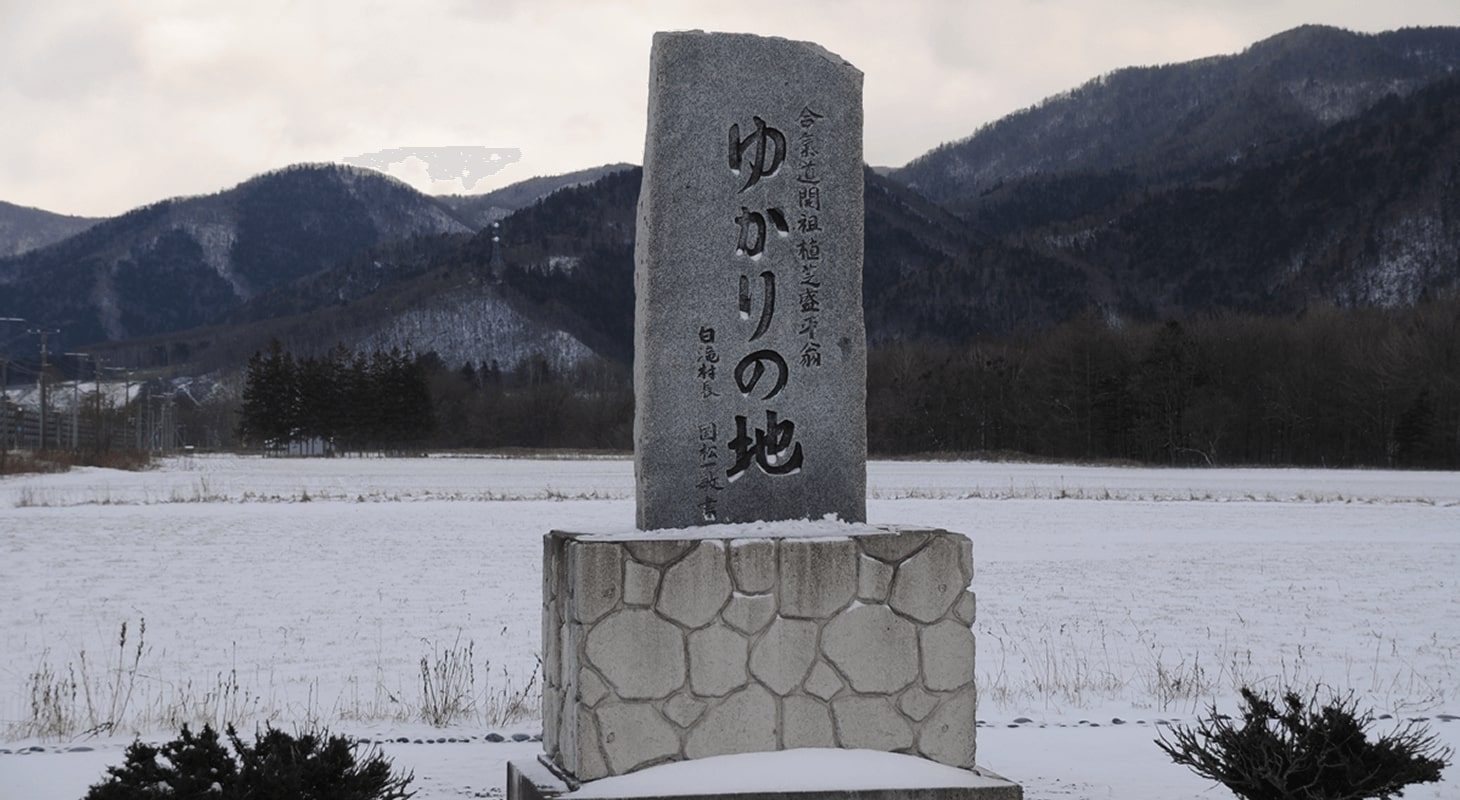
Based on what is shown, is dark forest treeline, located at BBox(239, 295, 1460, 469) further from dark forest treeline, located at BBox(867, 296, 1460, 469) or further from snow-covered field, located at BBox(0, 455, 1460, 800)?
snow-covered field, located at BBox(0, 455, 1460, 800)

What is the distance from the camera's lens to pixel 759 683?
21.1ft

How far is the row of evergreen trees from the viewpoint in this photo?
117 m

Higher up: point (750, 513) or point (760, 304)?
point (760, 304)

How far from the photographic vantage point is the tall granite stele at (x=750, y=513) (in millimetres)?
6312

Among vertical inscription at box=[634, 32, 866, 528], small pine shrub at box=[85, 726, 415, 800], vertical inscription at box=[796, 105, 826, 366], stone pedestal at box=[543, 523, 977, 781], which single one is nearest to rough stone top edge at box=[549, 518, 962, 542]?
stone pedestal at box=[543, 523, 977, 781]

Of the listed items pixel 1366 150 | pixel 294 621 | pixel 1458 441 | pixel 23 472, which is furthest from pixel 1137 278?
pixel 294 621

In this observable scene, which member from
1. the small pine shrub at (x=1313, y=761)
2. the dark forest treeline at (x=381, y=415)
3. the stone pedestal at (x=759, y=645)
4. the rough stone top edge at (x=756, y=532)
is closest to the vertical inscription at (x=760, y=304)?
the rough stone top edge at (x=756, y=532)

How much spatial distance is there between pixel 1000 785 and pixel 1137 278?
202m

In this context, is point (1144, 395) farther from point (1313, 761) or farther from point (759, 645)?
point (759, 645)

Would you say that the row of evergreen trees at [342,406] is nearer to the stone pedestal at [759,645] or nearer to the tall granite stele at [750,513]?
the tall granite stele at [750,513]

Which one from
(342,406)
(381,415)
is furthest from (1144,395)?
(342,406)

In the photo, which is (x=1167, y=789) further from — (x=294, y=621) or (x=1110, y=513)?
(x=1110, y=513)

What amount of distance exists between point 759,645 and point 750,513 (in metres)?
0.94

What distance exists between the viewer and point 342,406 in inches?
4641
